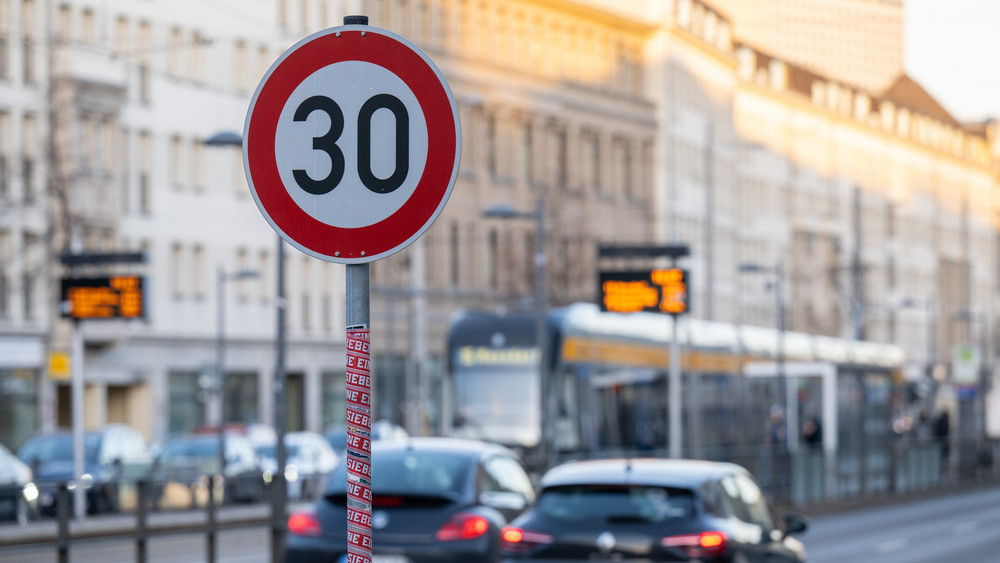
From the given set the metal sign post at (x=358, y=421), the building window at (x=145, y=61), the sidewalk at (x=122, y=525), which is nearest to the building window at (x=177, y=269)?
the building window at (x=145, y=61)

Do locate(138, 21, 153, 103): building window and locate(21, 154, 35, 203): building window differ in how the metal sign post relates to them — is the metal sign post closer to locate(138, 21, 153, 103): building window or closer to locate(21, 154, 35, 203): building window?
locate(21, 154, 35, 203): building window

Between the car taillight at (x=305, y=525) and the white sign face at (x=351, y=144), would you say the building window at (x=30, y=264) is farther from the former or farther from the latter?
the white sign face at (x=351, y=144)

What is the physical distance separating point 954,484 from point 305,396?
27.4 metres

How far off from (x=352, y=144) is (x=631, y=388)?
33.3 metres

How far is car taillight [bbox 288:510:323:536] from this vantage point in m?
15.0

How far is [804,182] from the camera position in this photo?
109250mm

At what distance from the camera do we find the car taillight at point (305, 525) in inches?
589

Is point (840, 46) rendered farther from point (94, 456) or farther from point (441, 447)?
point (441, 447)

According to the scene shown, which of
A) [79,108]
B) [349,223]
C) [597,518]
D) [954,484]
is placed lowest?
[954,484]

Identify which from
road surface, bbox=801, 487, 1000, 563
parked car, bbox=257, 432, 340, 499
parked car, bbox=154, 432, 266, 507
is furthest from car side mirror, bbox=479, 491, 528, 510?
parked car, bbox=257, 432, 340, 499

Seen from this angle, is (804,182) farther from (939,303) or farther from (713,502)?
(713,502)

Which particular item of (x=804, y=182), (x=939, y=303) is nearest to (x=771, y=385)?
(x=804, y=182)

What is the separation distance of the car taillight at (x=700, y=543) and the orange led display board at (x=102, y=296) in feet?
70.0

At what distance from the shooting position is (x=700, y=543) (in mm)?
12375
